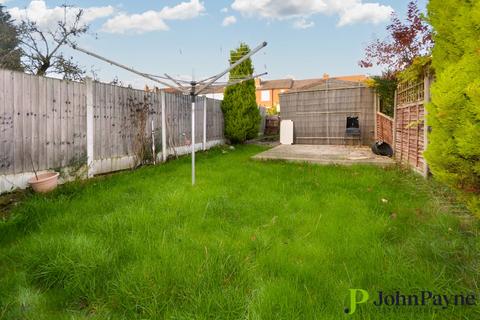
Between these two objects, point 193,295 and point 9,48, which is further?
point 9,48

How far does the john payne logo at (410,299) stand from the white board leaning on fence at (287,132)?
1078 cm

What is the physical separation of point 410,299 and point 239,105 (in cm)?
1047

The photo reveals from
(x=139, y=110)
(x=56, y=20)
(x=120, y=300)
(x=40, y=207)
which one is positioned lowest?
(x=120, y=300)

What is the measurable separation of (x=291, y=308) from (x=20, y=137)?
4.57 meters

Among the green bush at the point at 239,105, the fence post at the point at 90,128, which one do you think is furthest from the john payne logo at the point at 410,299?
the green bush at the point at 239,105

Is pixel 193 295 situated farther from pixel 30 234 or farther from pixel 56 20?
pixel 56 20

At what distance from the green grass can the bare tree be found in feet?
30.7

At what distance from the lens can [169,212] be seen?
3.25 meters

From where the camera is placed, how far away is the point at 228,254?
7.41 ft

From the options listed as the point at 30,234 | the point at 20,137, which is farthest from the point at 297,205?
the point at 20,137

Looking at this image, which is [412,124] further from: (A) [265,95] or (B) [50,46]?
(A) [265,95]

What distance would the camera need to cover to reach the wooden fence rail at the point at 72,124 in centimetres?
410

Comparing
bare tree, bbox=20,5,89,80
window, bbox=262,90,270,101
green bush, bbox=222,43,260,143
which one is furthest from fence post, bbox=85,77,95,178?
window, bbox=262,90,270,101

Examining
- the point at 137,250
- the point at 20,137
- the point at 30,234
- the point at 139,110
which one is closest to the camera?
the point at 137,250
